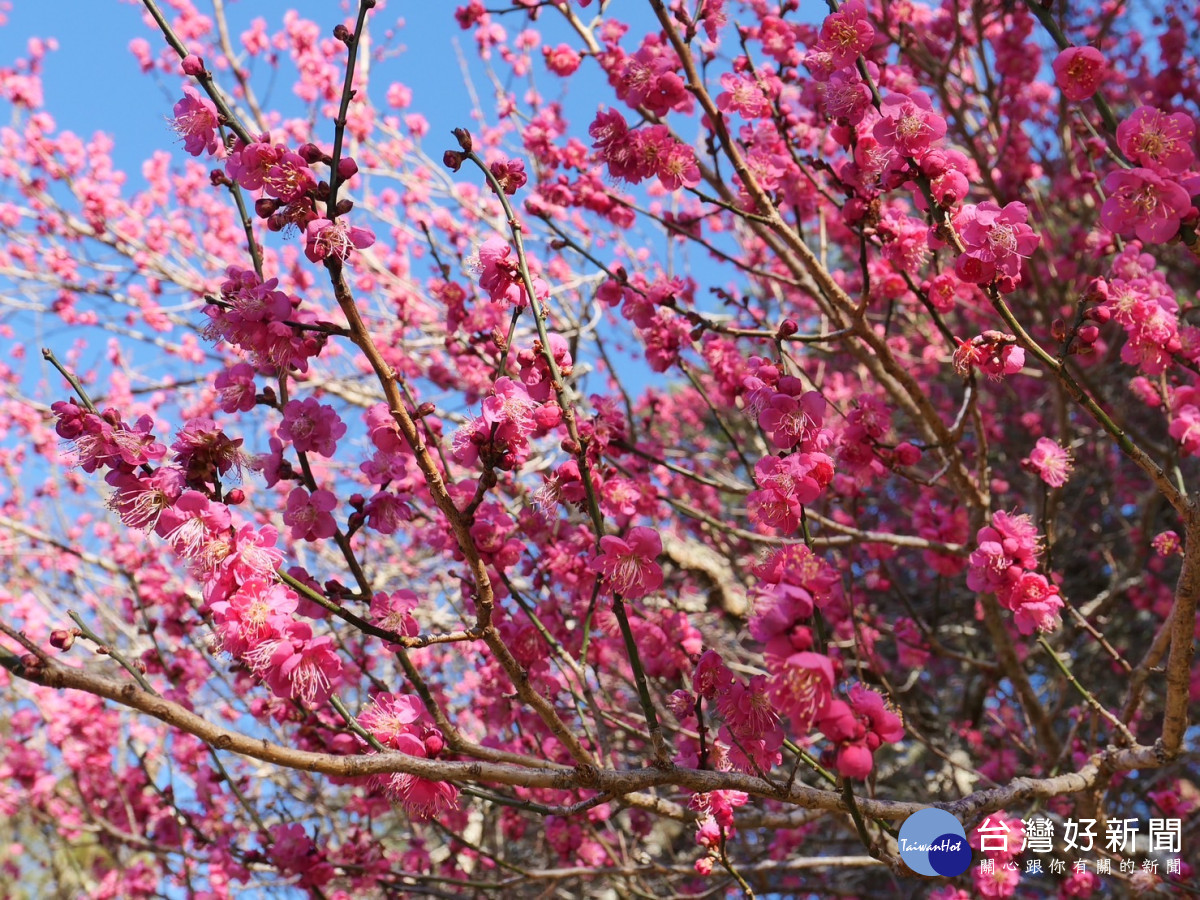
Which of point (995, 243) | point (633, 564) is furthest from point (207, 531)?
point (995, 243)

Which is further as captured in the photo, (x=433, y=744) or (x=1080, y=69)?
(x=1080, y=69)

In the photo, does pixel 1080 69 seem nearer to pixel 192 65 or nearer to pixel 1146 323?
pixel 1146 323

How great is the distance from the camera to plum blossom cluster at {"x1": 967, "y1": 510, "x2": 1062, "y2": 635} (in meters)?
2.54

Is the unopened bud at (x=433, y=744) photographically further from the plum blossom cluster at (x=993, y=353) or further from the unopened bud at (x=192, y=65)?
the plum blossom cluster at (x=993, y=353)

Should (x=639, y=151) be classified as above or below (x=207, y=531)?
above

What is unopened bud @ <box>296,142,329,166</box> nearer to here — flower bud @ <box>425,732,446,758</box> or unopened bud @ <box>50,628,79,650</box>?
unopened bud @ <box>50,628,79,650</box>

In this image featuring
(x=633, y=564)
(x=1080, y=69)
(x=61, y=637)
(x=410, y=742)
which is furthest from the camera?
(x=1080, y=69)

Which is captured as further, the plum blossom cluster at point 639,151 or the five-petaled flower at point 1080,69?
the plum blossom cluster at point 639,151

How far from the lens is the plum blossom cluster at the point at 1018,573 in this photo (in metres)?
2.54

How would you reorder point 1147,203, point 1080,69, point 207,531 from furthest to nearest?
point 1080,69, point 1147,203, point 207,531

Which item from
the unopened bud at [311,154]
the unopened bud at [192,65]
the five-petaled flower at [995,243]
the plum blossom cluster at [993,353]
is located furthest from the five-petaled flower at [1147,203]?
the unopened bud at [192,65]

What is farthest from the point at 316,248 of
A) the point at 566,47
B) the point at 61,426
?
the point at 566,47

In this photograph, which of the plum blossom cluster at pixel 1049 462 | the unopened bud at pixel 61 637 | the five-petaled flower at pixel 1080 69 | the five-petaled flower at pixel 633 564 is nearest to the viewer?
the unopened bud at pixel 61 637

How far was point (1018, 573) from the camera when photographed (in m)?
2.55
